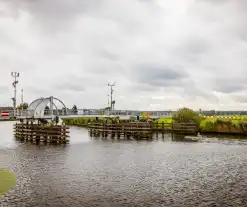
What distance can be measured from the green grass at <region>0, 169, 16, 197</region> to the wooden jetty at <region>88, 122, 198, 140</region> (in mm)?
30864

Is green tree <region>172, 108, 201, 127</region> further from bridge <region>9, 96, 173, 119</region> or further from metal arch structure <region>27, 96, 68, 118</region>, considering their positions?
metal arch structure <region>27, 96, 68, 118</region>

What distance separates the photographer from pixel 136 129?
178 ft

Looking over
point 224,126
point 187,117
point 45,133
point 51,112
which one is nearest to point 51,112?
point 51,112

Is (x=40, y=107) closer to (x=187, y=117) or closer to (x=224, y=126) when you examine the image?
(x=187, y=117)

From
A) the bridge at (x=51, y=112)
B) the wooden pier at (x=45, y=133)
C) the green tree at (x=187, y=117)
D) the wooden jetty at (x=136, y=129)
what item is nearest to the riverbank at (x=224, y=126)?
the green tree at (x=187, y=117)

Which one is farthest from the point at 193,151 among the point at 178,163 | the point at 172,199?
the point at 172,199

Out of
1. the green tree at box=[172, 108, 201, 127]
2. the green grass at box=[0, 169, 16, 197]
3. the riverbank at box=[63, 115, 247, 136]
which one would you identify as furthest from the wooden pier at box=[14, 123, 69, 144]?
A: the riverbank at box=[63, 115, 247, 136]

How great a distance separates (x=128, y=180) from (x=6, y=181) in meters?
7.16

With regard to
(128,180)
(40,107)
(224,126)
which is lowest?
(128,180)

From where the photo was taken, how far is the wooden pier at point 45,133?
43281 millimetres

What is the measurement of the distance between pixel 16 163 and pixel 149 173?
11214 millimetres

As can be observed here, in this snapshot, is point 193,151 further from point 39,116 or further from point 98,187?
point 39,116

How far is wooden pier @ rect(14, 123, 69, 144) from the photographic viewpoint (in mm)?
43281

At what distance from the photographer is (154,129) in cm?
6475
